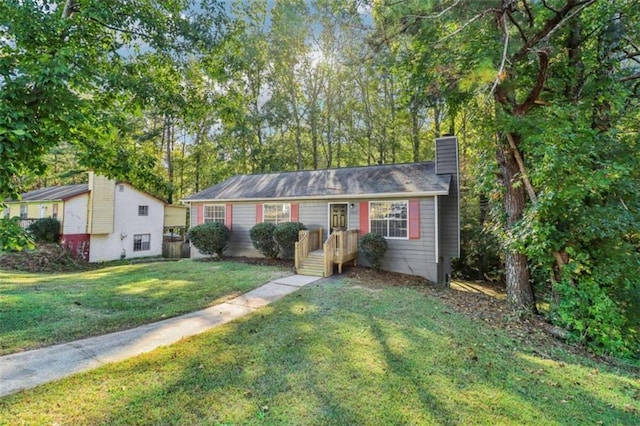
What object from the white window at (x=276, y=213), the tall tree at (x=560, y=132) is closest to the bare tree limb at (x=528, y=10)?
the tall tree at (x=560, y=132)

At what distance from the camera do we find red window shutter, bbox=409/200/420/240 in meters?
10.3

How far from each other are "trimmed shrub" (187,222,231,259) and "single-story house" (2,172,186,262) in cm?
764

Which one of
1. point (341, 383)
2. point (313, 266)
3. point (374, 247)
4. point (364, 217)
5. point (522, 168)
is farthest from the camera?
point (364, 217)

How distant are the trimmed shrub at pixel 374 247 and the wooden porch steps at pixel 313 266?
1.50 meters

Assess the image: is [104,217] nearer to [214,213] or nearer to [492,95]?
[214,213]

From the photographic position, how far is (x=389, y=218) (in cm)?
1077

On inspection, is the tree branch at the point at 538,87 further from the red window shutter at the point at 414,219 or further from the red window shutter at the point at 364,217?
the red window shutter at the point at 364,217

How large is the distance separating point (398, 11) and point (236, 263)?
30.9ft

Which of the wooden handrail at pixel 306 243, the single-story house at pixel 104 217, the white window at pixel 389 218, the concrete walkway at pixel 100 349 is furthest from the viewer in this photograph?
the single-story house at pixel 104 217

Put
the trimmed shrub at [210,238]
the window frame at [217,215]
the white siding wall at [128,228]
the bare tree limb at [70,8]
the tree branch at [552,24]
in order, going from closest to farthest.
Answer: the bare tree limb at [70,8]
the tree branch at [552,24]
the trimmed shrub at [210,238]
the window frame at [217,215]
the white siding wall at [128,228]

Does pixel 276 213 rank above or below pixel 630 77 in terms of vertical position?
below

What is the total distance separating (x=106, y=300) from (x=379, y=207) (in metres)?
8.18

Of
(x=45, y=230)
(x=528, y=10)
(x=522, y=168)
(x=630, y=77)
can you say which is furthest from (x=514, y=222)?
(x=45, y=230)

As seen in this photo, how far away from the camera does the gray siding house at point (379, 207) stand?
33.5 feet
